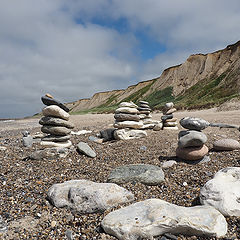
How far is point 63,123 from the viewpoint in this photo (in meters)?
7.72

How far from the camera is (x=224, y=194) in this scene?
357 cm

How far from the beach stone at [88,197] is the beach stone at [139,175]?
2.31 ft

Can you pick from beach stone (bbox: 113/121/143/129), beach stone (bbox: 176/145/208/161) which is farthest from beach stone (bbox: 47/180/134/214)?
beach stone (bbox: 113/121/143/129)

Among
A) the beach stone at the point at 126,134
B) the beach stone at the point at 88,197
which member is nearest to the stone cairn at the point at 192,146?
the beach stone at the point at 88,197

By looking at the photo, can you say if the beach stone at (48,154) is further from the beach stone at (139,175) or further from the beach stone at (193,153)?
the beach stone at (193,153)

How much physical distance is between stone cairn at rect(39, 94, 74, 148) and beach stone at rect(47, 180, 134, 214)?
3.70 metres

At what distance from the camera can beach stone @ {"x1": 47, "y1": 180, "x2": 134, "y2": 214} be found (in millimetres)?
3752

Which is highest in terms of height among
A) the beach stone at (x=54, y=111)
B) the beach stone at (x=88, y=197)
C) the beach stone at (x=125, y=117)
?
the beach stone at (x=54, y=111)

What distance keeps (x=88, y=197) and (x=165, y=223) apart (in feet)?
5.18

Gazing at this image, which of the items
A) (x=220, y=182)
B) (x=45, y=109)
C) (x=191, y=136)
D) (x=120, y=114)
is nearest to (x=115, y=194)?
(x=220, y=182)

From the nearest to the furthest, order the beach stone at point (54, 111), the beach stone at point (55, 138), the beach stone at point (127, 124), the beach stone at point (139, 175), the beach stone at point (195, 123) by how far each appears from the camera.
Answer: the beach stone at point (139, 175), the beach stone at point (195, 123), the beach stone at point (54, 111), the beach stone at point (55, 138), the beach stone at point (127, 124)

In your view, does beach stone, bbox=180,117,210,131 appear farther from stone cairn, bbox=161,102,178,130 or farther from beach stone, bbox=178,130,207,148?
stone cairn, bbox=161,102,178,130

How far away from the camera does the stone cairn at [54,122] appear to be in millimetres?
7531

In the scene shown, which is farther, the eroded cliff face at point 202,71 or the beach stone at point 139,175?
the eroded cliff face at point 202,71
